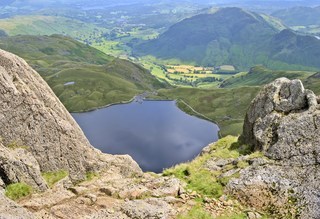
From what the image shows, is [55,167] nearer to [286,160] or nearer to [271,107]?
[286,160]

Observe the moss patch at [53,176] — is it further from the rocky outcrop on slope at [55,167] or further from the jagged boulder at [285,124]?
the jagged boulder at [285,124]

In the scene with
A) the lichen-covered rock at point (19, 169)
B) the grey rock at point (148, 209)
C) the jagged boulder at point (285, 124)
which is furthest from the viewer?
the jagged boulder at point (285, 124)

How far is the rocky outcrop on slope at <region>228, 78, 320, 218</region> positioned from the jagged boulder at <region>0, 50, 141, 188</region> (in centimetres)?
1561

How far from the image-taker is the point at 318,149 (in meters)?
28.4

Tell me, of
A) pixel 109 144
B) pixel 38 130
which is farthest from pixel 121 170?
pixel 109 144

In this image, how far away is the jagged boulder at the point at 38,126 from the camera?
31.0 metres

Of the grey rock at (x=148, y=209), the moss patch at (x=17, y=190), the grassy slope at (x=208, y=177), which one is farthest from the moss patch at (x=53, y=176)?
the grassy slope at (x=208, y=177)

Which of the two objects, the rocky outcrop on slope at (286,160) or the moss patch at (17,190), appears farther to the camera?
the rocky outcrop on slope at (286,160)

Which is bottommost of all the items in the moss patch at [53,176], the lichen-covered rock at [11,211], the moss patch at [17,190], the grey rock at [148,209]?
the moss patch at [53,176]

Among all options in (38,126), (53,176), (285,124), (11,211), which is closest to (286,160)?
(285,124)

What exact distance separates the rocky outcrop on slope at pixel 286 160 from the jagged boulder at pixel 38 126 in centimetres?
1561

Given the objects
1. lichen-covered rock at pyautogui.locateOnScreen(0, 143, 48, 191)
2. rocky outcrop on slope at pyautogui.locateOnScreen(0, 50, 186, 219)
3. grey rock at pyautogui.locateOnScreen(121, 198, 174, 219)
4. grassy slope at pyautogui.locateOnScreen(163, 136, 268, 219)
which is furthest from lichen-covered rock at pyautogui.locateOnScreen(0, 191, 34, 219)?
grassy slope at pyautogui.locateOnScreen(163, 136, 268, 219)

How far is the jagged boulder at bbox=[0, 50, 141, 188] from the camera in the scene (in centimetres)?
3105

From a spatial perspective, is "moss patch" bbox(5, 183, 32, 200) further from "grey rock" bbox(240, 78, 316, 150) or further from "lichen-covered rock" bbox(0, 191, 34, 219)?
"grey rock" bbox(240, 78, 316, 150)
